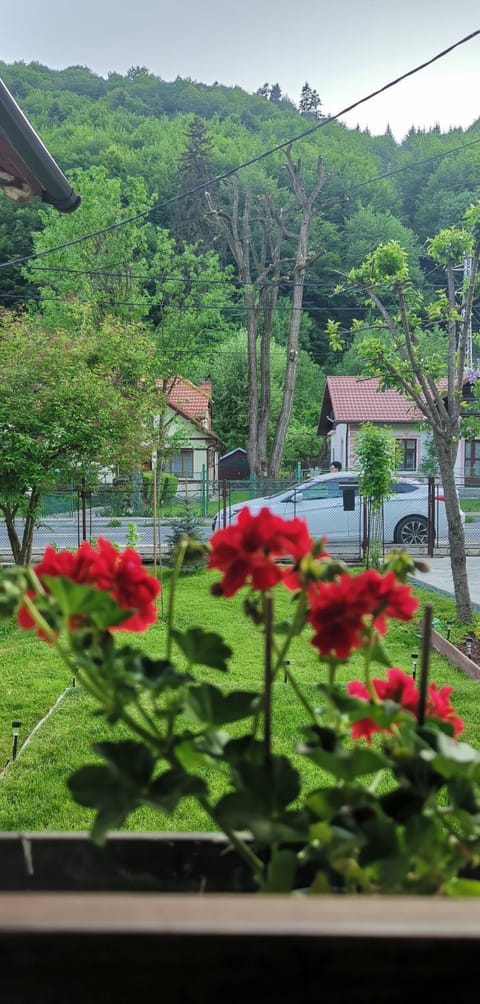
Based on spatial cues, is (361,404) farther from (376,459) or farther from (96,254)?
(376,459)

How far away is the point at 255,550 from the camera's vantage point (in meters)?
0.64

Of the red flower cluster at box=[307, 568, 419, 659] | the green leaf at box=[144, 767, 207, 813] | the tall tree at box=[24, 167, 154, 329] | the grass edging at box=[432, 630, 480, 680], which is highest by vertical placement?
the tall tree at box=[24, 167, 154, 329]

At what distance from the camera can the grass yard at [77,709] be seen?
8.30ft

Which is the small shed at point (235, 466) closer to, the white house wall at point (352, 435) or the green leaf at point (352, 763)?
the white house wall at point (352, 435)

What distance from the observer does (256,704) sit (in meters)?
0.60

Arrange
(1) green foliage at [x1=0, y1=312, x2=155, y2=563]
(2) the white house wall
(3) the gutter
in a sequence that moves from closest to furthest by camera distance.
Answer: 1. (3) the gutter
2. (1) green foliage at [x1=0, y1=312, x2=155, y2=563]
3. (2) the white house wall

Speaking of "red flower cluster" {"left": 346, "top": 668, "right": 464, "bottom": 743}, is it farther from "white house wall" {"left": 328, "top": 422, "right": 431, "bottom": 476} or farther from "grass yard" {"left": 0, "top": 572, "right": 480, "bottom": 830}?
"white house wall" {"left": 328, "top": 422, "right": 431, "bottom": 476}

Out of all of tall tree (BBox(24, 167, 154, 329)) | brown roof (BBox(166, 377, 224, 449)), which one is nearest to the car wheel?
tall tree (BBox(24, 167, 154, 329))

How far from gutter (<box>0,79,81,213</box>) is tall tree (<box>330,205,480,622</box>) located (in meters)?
2.64

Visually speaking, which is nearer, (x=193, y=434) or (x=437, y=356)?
(x=437, y=356)

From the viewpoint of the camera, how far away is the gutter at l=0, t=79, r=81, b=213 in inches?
128

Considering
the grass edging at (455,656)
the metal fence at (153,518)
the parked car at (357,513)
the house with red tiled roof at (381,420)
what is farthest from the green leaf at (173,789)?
the house with red tiled roof at (381,420)

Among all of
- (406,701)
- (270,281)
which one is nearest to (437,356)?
(406,701)

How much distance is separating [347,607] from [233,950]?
0.34 metres
